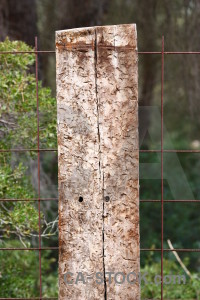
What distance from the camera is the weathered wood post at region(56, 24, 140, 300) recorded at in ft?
7.42

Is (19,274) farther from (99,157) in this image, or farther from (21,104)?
(99,157)

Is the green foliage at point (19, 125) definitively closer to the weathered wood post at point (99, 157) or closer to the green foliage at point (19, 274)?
the green foliage at point (19, 274)

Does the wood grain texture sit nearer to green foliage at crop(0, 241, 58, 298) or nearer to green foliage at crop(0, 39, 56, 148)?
green foliage at crop(0, 39, 56, 148)

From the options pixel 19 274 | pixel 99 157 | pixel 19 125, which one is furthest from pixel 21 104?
pixel 19 274

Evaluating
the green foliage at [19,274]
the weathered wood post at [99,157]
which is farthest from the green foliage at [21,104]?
the green foliage at [19,274]

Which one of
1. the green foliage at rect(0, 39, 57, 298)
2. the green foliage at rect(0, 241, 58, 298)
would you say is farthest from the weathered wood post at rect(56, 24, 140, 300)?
the green foliage at rect(0, 241, 58, 298)

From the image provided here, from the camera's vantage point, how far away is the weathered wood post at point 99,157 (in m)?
2.26

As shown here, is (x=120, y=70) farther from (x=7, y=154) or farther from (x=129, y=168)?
(x=7, y=154)

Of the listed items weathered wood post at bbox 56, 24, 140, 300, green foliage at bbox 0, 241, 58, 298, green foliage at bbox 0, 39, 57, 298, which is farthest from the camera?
green foliage at bbox 0, 241, 58, 298

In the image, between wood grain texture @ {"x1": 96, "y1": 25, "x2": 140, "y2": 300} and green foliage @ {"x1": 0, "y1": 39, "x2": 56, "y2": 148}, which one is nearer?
wood grain texture @ {"x1": 96, "y1": 25, "x2": 140, "y2": 300}

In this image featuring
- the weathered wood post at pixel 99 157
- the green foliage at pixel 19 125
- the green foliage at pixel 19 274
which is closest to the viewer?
the weathered wood post at pixel 99 157

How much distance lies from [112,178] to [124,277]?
1.44ft

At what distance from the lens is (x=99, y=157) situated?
7.41ft

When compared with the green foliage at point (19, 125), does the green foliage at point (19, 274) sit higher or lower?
lower
